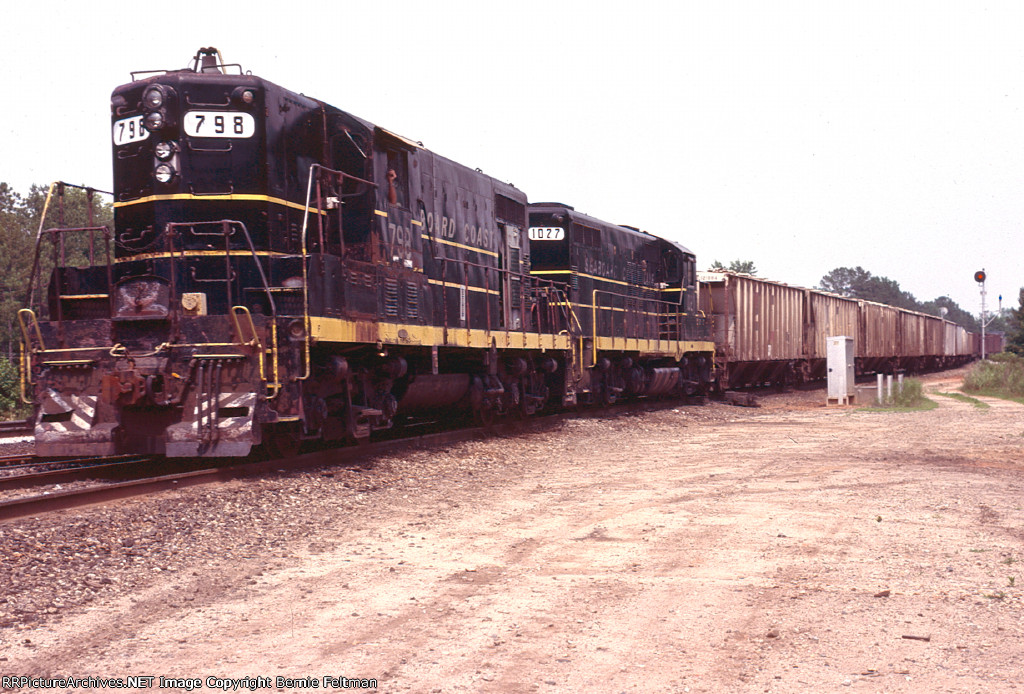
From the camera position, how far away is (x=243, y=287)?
1002 centimetres

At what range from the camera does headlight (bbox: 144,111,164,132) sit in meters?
10.1

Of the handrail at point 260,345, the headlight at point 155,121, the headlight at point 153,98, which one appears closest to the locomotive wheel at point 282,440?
the handrail at point 260,345

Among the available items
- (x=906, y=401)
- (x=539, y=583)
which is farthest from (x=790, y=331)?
(x=539, y=583)

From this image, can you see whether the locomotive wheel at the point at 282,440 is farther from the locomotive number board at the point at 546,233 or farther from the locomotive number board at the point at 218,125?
the locomotive number board at the point at 546,233

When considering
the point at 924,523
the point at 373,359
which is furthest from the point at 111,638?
the point at 373,359

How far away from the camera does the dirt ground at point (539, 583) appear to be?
13.8 ft

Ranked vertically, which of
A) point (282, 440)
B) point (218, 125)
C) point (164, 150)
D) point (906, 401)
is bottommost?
point (906, 401)

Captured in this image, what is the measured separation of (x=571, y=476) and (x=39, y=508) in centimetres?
567

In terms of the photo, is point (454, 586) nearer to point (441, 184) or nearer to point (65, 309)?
point (65, 309)

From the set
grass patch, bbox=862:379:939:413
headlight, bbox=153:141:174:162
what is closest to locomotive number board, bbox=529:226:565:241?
grass patch, bbox=862:379:939:413

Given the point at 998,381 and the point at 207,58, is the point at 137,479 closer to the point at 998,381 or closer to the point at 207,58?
the point at 207,58

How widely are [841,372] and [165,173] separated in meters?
19.2

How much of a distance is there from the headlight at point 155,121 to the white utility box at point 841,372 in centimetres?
1928

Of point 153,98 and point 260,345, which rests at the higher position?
point 153,98
